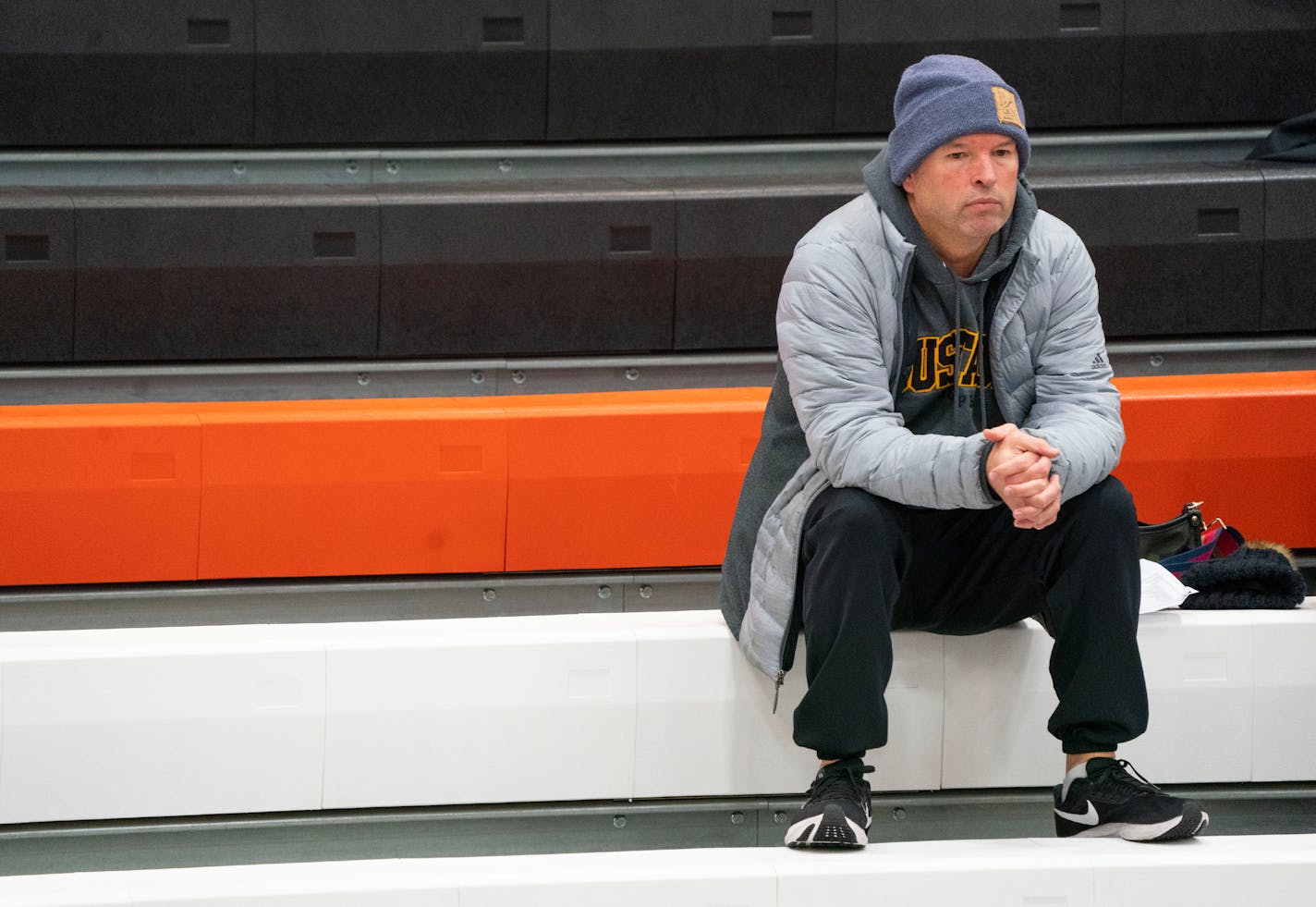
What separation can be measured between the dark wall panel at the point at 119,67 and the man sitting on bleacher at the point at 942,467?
4.99 ft

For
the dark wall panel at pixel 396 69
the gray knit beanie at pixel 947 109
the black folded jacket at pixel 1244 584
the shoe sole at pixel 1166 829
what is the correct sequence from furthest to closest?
the dark wall panel at pixel 396 69 → the black folded jacket at pixel 1244 584 → the gray knit beanie at pixel 947 109 → the shoe sole at pixel 1166 829

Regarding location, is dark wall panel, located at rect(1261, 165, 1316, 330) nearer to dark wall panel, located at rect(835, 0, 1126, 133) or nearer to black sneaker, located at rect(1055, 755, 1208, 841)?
dark wall panel, located at rect(835, 0, 1126, 133)

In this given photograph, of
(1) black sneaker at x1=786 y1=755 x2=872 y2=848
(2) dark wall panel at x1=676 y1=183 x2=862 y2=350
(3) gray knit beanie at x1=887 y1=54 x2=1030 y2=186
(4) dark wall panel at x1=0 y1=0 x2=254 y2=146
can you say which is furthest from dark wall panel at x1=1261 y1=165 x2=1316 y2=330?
(4) dark wall panel at x1=0 y1=0 x2=254 y2=146

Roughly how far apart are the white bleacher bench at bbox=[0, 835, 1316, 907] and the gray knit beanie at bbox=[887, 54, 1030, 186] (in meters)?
0.82

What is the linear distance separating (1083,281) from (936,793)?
0.69 m

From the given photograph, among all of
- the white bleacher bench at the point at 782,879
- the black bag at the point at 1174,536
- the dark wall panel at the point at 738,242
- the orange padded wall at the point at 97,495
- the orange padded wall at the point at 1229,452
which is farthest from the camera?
the dark wall panel at the point at 738,242

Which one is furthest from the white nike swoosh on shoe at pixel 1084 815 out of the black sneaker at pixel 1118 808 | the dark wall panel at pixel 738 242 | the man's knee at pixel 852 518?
the dark wall panel at pixel 738 242

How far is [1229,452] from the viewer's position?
8.58 ft

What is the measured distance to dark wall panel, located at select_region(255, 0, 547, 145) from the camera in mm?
2934

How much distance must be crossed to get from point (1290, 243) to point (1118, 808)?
1.55 metres

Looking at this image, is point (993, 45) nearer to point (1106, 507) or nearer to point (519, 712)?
point (1106, 507)

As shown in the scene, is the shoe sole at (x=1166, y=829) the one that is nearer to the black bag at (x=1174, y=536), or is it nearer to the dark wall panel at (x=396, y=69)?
the black bag at (x=1174, y=536)

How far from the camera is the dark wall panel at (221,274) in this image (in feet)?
8.96

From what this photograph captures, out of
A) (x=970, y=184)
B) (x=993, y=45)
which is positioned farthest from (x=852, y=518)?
(x=993, y=45)
